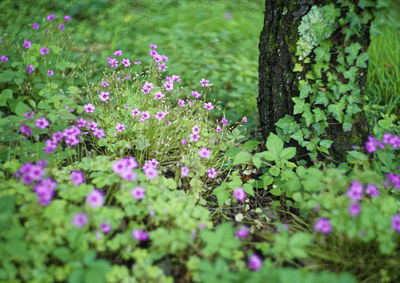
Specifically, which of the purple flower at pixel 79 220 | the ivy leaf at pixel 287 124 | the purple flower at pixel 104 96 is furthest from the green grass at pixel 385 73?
the purple flower at pixel 79 220

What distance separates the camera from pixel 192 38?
4176mm

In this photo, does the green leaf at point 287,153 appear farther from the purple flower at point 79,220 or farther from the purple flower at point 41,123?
the purple flower at point 41,123

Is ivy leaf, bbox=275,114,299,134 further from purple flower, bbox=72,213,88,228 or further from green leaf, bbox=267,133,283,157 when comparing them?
purple flower, bbox=72,213,88,228

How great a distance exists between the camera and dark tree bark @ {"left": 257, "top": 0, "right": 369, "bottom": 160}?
2.04 metres

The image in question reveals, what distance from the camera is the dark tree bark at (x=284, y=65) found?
2.04 metres

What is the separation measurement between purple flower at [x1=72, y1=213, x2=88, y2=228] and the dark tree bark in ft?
5.09

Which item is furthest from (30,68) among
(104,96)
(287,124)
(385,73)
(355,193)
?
(385,73)

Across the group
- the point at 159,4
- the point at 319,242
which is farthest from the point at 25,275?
the point at 159,4

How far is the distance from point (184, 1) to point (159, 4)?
45cm

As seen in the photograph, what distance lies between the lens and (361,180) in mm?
1498

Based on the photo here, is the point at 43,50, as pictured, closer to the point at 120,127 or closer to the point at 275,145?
the point at 120,127

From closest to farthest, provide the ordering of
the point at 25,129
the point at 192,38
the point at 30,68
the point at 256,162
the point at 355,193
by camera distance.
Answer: the point at 355,193 < the point at 25,129 < the point at 256,162 < the point at 30,68 < the point at 192,38

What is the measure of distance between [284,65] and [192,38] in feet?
7.54

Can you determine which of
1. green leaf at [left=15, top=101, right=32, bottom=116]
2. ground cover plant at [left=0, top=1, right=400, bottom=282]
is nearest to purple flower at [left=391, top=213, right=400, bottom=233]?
ground cover plant at [left=0, top=1, right=400, bottom=282]
